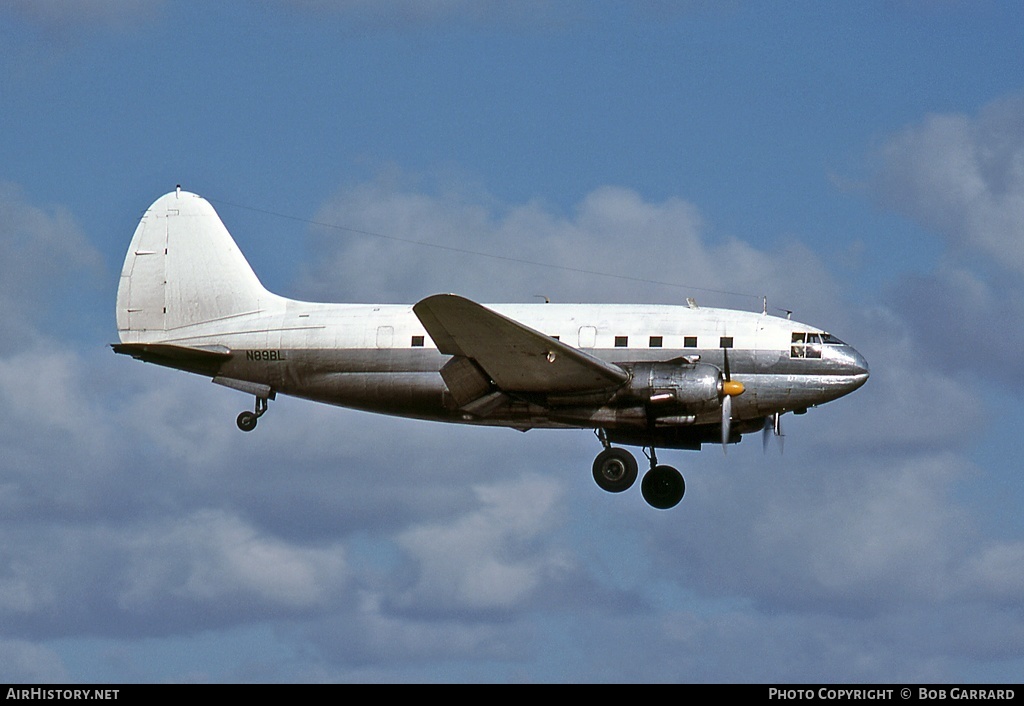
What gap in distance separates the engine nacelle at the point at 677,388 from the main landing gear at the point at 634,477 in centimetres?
168

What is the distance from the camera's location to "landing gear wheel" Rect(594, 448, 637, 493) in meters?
35.4

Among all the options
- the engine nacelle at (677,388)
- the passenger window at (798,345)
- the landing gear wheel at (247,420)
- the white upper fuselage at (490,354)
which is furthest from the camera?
the landing gear wheel at (247,420)

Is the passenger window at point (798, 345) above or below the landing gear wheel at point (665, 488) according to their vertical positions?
above

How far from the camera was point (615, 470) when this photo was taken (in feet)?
116

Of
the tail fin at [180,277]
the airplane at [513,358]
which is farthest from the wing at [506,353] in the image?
the tail fin at [180,277]

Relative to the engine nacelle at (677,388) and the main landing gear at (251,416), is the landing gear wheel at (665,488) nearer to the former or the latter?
the engine nacelle at (677,388)

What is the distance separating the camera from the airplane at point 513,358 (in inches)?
1344

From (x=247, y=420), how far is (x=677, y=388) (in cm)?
1018

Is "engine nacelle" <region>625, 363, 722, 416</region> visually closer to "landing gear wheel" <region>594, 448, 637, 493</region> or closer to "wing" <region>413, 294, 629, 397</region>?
"wing" <region>413, 294, 629, 397</region>

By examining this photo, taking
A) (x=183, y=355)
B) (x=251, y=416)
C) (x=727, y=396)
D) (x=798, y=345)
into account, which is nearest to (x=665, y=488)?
(x=727, y=396)

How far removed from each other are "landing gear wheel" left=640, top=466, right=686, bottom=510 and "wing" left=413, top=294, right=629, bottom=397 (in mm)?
3261
